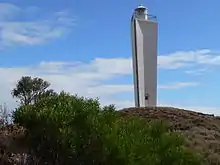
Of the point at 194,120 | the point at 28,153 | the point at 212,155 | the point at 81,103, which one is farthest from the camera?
the point at 194,120

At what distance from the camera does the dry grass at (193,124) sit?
2031 centimetres

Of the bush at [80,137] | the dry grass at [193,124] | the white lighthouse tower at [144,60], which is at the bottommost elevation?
the bush at [80,137]

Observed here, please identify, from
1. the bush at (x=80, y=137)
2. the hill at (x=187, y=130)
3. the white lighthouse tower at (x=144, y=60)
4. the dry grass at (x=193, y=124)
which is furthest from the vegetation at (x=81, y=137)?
the white lighthouse tower at (x=144, y=60)

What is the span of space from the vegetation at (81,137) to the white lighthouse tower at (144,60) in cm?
2347

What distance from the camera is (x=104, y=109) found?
10961mm

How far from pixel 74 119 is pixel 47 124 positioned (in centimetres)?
55

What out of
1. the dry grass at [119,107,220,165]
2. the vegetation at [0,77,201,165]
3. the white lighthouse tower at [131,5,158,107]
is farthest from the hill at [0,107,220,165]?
the white lighthouse tower at [131,5,158,107]

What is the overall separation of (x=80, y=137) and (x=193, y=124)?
1545cm

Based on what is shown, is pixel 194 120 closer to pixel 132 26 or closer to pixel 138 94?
pixel 138 94

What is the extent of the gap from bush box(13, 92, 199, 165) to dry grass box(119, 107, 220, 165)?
8.30m

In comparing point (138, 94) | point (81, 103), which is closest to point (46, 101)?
point (81, 103)

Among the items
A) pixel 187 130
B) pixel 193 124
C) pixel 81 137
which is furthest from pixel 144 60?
pixel 81 137

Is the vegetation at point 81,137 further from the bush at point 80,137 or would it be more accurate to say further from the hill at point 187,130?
the hill at point 187,130

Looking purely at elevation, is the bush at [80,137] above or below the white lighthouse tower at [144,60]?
below
